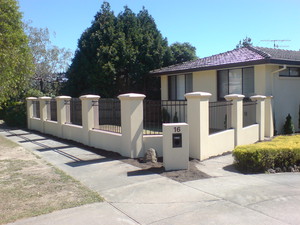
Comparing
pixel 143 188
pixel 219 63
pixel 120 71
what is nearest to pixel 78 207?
pixel 143 188

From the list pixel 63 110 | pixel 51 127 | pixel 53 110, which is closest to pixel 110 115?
pixel 63 110

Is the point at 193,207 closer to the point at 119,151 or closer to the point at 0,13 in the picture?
the point at 119,151

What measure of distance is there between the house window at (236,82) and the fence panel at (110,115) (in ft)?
21.4

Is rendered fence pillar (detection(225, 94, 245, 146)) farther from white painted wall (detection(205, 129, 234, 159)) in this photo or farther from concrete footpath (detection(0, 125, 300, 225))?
concrete footpath (detection(0, 125, 300, 225))

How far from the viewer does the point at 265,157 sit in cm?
757

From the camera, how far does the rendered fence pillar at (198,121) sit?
26.3ft

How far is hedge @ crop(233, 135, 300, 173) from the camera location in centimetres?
749

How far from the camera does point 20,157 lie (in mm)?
9195

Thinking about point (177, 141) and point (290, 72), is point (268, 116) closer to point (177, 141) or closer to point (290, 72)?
point (290, 72)

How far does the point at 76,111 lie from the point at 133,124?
507cm

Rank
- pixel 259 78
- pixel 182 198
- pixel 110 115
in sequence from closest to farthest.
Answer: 1. pixel 182 198
2. pixel 110 115
3. pixel 259 78

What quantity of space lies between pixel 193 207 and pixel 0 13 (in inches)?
425

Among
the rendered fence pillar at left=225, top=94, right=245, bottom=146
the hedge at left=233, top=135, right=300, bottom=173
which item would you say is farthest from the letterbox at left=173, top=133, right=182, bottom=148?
the rendered fence pillar at left=225, top=94, right=245, bottom=146

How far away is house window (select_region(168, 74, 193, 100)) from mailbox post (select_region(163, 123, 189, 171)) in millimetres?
9777
